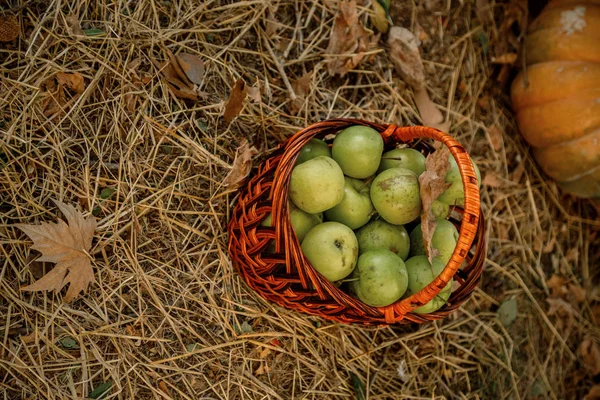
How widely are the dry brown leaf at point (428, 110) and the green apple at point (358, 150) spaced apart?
0.60 metres

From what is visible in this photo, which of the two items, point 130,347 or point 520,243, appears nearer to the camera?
point 130,347

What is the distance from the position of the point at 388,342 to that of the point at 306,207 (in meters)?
0.69

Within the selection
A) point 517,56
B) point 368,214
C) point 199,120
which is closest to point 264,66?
point 199,120

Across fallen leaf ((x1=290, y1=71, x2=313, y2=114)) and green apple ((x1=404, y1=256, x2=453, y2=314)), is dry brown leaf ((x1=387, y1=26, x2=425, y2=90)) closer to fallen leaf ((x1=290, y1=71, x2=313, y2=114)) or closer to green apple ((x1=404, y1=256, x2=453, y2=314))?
fallen leaf ((x1=290, y1=71, x2=313, y2=114))

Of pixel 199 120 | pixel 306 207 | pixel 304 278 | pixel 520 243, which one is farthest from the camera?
pixel 520 243

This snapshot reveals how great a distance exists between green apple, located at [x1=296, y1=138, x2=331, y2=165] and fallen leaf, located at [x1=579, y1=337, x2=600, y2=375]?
159cm

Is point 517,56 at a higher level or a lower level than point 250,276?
higher

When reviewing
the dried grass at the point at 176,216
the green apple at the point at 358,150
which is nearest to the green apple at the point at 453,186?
the green apple at the point at 358,150

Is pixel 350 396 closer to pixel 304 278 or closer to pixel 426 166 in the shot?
pixel 304 278

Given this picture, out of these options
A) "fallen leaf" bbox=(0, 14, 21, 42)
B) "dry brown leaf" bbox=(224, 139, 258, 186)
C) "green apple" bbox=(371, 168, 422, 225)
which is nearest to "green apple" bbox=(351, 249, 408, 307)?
"green apple" bbox=(371, 168, 422, 225)

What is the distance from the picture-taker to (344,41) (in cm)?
191

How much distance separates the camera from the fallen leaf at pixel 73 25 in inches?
60.8

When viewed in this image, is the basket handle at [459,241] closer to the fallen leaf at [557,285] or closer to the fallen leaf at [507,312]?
the fallen leaf at [507,312]

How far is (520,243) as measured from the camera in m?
2.18
